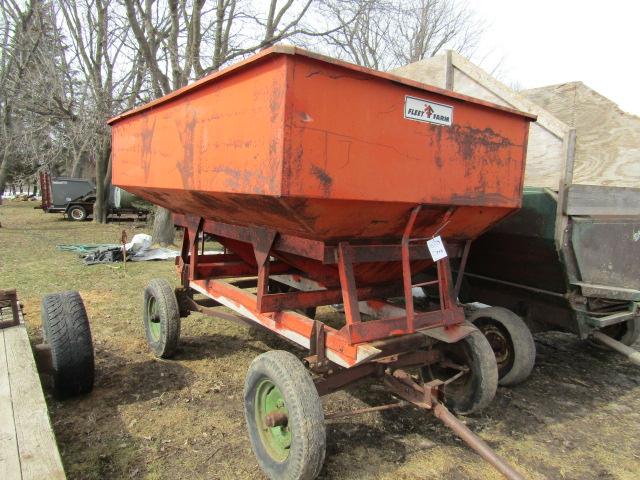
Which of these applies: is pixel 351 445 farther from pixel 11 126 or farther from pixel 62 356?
pixel 11 126

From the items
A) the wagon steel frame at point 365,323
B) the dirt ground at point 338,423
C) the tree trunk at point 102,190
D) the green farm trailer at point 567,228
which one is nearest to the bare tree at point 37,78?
the tree trunk at point 102,190

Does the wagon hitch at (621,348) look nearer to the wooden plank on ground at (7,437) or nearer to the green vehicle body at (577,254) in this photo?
the green vehicle body at (577,254)

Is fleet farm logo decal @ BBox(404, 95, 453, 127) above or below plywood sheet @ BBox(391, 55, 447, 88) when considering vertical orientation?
below

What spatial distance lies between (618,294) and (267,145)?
290 cm

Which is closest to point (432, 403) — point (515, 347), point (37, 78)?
point (515, 347)

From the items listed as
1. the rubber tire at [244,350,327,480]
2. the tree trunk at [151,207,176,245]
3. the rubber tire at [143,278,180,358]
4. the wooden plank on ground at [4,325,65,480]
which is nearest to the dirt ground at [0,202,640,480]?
the rubber tire at [143,278,180,358]

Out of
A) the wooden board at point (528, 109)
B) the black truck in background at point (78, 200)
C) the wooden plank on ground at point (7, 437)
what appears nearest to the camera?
the wooden plank on ground at point (7, 437)

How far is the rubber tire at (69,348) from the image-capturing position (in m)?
3.29

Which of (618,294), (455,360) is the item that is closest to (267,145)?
(455,360)

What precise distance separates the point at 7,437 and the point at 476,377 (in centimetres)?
272

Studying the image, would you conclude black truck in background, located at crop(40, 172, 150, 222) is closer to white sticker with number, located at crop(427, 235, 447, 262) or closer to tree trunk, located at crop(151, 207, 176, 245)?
tree trunk, located at crop(151, 207, 176, 245)

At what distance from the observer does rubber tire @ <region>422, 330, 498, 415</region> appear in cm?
309

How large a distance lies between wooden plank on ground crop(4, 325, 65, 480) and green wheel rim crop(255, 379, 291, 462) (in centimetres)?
108

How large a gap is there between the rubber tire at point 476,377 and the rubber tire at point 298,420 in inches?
46.5
